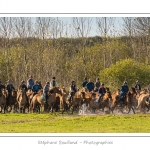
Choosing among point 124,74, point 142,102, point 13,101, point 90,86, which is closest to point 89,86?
point 90,86

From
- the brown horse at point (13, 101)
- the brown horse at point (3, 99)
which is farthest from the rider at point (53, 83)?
the brown horse at point (3, 99)

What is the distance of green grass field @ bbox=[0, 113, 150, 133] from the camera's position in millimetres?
19812

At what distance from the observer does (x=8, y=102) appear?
29.1m

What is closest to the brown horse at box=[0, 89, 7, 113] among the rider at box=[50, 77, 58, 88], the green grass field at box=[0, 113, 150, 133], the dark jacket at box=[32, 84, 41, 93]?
the dark jacket at box=[32, 84, 41, 93]

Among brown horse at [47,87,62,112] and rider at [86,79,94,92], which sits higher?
rider at [86,79,94,92]

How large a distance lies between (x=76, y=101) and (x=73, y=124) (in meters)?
6.13

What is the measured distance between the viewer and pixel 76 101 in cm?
2794

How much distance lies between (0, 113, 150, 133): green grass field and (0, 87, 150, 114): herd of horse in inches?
80.7

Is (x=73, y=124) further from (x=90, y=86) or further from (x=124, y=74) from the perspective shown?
(x=124, y=74)

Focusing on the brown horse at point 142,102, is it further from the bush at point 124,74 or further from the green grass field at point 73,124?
the bush at point 124,74

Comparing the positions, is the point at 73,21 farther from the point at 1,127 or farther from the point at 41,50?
the point at 1,127

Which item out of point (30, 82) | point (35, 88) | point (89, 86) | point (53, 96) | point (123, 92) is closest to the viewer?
point (123, 92)

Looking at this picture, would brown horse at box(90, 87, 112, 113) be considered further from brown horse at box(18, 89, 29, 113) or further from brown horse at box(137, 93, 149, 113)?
Result: brown horse at box(18, 89, 29, 113)
